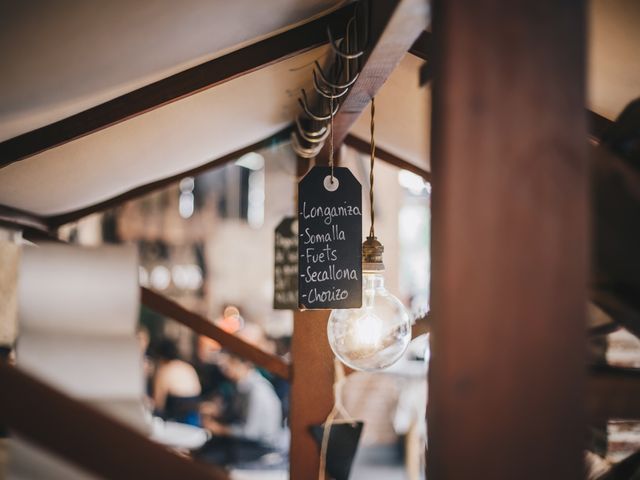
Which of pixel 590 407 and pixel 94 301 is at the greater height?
pixel 94 301

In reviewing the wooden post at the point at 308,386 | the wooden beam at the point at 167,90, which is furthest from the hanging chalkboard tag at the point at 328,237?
the wooden post at the point at 308,386

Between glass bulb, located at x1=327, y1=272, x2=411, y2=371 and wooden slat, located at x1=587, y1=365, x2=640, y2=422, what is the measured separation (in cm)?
91

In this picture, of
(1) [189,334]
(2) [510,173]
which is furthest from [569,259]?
(1) [189,334]

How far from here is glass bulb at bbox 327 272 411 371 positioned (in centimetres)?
186

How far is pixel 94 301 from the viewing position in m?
1.79

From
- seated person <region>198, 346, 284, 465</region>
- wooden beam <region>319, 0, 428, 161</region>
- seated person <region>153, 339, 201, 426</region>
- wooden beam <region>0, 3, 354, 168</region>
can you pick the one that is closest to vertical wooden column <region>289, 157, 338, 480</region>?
wooden beam <region>319, 0, 428, 161</region>

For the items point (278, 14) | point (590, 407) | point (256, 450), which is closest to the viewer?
point (590, 407)

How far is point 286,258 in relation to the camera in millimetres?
3090

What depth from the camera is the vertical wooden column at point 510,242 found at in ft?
2.71

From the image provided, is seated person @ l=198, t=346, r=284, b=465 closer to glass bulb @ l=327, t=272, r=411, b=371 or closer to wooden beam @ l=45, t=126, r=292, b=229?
wooden beam @ l=45, t=126, r=292, b=229

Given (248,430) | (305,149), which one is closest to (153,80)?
(305,149)

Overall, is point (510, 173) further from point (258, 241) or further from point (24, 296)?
point (258, 241)

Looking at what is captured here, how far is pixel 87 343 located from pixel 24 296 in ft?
0.74

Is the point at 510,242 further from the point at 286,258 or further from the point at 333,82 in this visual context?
the point at 286,258
